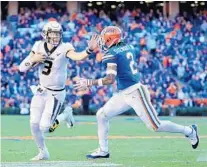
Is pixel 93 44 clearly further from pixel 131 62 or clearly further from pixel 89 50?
pixel 131 62

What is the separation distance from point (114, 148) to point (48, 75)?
1.96 m

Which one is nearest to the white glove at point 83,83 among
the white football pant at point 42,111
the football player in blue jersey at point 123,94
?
the football player in blue jersey at point 123,94

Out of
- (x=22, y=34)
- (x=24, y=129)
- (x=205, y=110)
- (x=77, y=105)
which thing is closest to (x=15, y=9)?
(x=22, y=34)

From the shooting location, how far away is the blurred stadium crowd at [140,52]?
A: 22094mm

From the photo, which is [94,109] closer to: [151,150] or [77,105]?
[77,105]

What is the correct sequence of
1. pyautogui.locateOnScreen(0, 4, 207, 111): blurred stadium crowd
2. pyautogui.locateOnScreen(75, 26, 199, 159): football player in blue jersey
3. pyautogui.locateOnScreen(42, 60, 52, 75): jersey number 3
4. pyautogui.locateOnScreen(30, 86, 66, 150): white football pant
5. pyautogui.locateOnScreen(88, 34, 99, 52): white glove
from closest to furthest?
1. pyautogui.locateOnScreen(88, 34, 99, 52): white glove
2. pyautogui.locateOnScreen(75, 26, 199, 159): football player in blue jersey
3. pyautogui.locateOnScreen(30, 86, 66, 150): white football pant
4. pyautogui.locateOnScreen(42, 60, 52, 75): jersey number 3
5. pyautogui.locateOnScreen(0, 4, 207, 111): blurred stadium crowd

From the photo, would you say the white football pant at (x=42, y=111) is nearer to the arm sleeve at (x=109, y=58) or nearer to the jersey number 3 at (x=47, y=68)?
the jersey number 3 at (x=47, y=68)

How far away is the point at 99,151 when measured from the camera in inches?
336

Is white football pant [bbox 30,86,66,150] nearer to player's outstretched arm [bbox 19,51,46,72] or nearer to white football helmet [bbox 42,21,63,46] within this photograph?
player's outstretched arm [bbox 19,51,46,72]

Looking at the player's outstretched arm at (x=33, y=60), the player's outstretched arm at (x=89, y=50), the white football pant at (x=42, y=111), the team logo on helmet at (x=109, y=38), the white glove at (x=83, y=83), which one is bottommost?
the white football pant at (x=42, y=111)

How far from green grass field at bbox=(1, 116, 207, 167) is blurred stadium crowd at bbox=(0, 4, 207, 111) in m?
7.04

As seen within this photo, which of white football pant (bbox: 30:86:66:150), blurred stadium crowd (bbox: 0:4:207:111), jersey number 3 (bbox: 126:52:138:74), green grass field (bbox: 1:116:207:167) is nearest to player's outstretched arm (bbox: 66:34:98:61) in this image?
jersey number 3 (bbox: 126:52:138:74)

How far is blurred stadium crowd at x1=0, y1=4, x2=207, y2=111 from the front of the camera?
72.5ft

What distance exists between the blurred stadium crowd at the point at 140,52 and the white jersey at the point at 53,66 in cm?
1202
